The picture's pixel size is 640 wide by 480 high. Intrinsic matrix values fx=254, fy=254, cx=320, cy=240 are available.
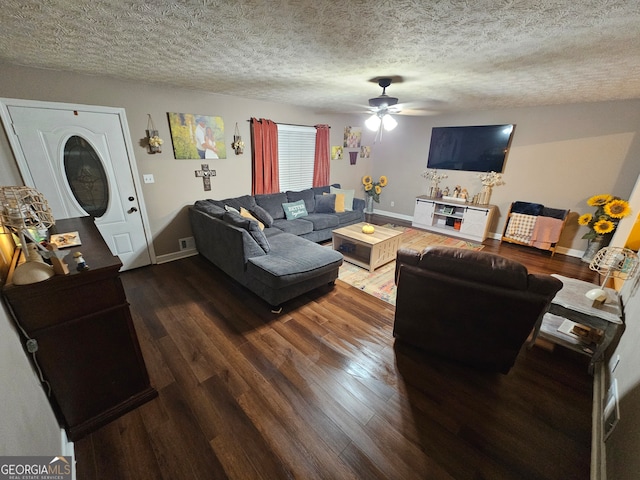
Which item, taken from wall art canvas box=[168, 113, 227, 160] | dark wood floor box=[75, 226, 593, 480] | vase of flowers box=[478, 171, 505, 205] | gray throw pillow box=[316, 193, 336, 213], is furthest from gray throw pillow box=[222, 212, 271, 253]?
vase of flowers box=[478, 171, 505, 205]

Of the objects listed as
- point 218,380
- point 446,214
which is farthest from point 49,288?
point 446,214

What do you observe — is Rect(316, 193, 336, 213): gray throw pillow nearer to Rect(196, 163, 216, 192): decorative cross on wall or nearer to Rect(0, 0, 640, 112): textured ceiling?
Rect(196, 163, 216, 192): decorative cross on wall

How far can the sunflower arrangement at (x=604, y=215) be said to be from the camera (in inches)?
135

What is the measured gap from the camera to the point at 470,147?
190 inches

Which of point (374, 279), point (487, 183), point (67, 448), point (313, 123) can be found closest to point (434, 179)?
point (487, 183)

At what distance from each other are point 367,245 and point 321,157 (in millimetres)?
2648

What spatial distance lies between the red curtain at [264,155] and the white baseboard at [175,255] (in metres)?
1.36

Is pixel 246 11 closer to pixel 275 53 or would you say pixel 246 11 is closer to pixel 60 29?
pixel 275 53

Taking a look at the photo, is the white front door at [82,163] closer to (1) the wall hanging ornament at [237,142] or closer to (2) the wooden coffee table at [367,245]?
(1) the wall hanging ornament at [237,142]

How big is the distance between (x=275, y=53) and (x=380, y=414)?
269cm

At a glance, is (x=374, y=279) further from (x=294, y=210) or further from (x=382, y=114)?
(x=382, y=114)

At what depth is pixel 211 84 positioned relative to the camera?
3.03 meters

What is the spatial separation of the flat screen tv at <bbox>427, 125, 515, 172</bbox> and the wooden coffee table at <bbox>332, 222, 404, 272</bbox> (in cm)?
250

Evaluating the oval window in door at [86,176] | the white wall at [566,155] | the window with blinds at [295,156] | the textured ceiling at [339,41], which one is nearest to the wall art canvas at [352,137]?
the window with blinds at [295,156]
